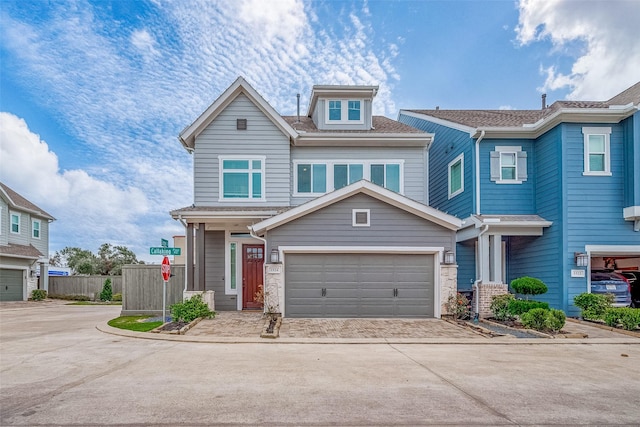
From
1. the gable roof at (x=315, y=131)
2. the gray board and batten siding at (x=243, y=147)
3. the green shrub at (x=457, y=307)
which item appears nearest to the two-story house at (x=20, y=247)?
the gray board and batten siding at (x=243, y=147)

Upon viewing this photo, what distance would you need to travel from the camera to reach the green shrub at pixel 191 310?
12.2m

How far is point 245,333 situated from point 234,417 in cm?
588

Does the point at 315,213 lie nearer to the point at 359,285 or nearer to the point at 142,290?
the point at 359,285

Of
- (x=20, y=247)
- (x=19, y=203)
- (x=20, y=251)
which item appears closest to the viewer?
(x=20, y=251)

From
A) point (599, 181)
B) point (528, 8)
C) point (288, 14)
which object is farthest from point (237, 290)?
point (528, 8)

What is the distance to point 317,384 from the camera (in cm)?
611

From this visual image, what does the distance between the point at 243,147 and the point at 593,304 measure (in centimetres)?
1282

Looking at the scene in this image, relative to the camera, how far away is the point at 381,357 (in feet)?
26.4

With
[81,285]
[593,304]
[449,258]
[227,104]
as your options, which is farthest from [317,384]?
[81,285]

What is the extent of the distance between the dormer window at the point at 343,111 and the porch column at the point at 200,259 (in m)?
6.86

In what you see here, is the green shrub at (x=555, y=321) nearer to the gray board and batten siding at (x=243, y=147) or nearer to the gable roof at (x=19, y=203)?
the gray board and batten siding at (x=243, y=147)

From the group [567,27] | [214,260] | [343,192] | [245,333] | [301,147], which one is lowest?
[245,333]

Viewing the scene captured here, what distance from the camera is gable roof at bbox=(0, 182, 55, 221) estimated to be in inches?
998

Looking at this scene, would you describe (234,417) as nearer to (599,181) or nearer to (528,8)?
(599,181)
